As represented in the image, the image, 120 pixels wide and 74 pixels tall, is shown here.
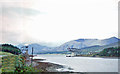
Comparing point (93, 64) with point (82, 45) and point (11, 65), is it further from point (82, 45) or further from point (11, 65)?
point (11, 65)

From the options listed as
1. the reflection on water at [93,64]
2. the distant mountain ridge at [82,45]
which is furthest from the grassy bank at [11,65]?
the reflection on water at [93,64]

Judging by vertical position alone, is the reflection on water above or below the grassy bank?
below

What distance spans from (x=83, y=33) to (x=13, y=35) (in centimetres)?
298

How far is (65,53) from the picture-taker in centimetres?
610

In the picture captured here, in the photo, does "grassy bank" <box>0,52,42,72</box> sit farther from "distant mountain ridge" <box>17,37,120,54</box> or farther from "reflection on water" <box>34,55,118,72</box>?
"reflection on water" <box>34,55,118,72</box>

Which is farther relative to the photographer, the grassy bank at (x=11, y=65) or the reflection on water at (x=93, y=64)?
the reflection on water at (x=93, y=64)

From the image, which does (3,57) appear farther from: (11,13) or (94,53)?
(94,53)

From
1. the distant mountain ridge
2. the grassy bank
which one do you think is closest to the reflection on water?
the distant mountain ridge

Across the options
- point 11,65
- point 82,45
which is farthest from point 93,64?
point 11,65

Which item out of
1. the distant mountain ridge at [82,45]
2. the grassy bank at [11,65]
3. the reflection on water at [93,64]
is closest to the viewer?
the grassy bank at [11,65]

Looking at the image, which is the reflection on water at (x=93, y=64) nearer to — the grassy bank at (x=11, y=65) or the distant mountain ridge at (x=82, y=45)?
the distant mountain ridge at (x=82, y=45)

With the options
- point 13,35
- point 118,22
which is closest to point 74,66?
point 118,22

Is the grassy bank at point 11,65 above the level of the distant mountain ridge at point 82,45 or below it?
below

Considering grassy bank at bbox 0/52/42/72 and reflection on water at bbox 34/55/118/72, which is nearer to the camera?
grassy bank at bbox 0/52/42/72
